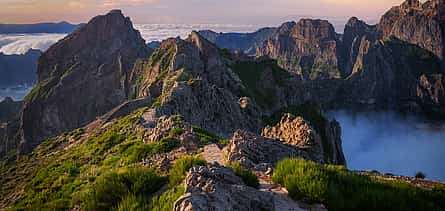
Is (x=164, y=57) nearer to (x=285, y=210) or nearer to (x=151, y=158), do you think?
(x=151, y=158)

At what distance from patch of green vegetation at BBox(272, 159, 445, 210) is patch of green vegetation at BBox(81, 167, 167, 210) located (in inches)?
129

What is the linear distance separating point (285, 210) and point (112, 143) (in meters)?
19.9

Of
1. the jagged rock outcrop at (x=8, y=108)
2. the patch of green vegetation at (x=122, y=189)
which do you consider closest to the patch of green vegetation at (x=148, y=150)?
the patch of green vegetation at (x=122, y=189)

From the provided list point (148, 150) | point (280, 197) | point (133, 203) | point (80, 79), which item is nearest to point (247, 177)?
point (280, 197)

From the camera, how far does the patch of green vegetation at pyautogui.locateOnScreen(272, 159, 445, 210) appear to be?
1005 centimetres

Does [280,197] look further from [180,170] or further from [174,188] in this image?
[180,170]

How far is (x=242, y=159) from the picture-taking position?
14.5m

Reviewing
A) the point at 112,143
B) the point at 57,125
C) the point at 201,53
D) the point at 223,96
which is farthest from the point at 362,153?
the point at 112,143

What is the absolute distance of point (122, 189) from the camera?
420 inches

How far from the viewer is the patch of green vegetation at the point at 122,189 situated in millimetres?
10312

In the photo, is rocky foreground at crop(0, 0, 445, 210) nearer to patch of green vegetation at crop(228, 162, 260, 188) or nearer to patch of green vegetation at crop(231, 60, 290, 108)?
patch of green vegetation at crop(228, 162, 260, 188)

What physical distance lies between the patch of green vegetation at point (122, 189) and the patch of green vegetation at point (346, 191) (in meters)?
3.27

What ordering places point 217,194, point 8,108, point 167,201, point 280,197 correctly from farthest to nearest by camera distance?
point 8,108 < point 280,197 < point 167,201 < point 217,194

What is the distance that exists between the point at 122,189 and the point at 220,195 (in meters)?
3.30
